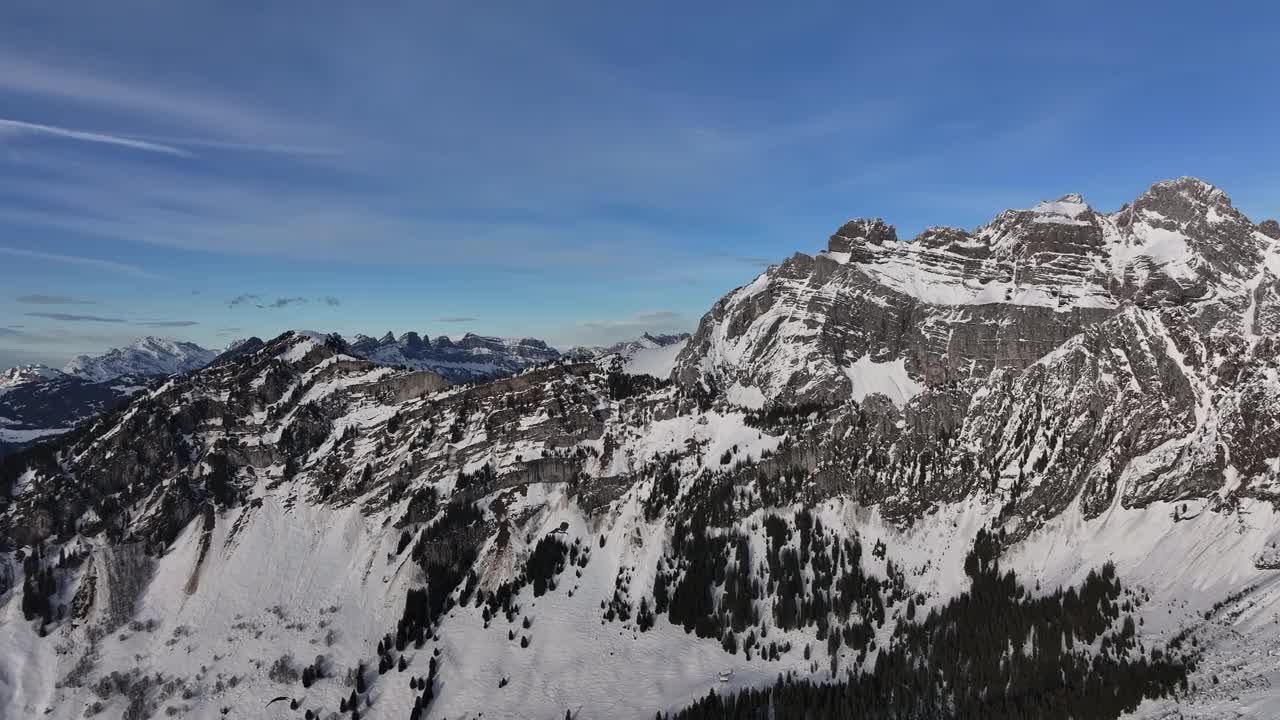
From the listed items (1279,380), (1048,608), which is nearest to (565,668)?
(1048,608)

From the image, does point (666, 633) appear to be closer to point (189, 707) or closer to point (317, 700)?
point (317, 700)

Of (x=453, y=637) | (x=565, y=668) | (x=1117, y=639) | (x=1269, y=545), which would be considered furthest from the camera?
(x=453, y=637)

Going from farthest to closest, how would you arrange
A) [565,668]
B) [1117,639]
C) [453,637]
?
[453,637] < [565,668] < [1117,639]

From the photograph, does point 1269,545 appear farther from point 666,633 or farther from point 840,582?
point 666,633

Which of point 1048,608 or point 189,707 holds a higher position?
point 1048,608

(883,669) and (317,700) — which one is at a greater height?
(883,669)

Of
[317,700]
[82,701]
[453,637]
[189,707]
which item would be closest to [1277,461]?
[453,637]

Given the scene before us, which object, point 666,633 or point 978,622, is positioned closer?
point 978,622

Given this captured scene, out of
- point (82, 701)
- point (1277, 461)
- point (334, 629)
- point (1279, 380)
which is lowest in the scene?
point (82, 701)

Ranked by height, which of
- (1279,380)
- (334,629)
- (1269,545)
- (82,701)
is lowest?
(82,701)
